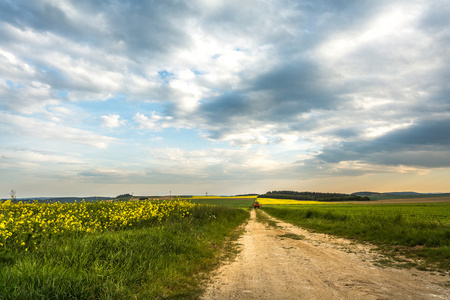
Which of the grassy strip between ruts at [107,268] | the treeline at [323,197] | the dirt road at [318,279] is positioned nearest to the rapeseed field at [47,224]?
the grassy strip between ruts at [107,268]

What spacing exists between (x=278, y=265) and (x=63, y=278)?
5819 mm

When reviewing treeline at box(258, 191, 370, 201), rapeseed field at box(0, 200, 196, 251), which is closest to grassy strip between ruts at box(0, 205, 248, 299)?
rapeseed field at box(0, 200, 196, 251)

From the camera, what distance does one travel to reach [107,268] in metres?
5.57

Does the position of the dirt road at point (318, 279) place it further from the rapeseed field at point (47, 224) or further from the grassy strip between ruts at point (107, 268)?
the rapeseed field at point (47, 224)

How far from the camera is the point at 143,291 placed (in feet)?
16.7

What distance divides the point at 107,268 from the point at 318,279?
516 centimetres

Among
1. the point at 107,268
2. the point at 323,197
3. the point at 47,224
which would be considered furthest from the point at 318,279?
the point at 323,197

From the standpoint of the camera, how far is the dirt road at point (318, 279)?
17.3 feet

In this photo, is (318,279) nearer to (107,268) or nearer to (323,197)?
(107,268)

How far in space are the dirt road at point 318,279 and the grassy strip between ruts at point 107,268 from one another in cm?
95

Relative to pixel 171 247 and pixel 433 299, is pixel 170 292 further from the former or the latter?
pixel 433 299

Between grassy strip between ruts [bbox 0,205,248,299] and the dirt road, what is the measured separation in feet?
3.12

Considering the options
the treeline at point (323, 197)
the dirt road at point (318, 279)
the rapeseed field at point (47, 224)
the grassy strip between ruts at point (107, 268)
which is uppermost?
the rapeseed field at point (47, 224)

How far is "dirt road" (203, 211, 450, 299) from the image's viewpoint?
17.3ft
